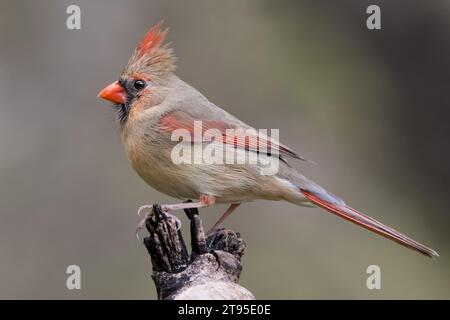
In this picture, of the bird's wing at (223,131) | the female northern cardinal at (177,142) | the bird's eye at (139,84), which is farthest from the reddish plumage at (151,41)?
the bird's wing at (223,131)

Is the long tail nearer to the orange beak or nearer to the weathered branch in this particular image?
the weathered branch

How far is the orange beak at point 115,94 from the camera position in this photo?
476 centimetres

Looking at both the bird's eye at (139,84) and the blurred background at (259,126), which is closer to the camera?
the bird's eye at (139,84)

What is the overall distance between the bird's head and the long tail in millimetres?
982

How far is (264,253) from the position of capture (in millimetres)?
6781

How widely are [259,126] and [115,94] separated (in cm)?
266

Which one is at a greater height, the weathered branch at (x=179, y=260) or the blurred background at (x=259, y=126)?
the blurred background at (x=259, y=126)

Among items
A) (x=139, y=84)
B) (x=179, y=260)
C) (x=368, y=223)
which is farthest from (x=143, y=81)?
(x=368, y=223)

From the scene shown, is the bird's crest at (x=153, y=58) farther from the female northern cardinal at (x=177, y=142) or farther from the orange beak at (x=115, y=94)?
the orange beak at (x=115, y=94)

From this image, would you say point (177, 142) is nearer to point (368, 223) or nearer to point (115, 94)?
point (115, 94)

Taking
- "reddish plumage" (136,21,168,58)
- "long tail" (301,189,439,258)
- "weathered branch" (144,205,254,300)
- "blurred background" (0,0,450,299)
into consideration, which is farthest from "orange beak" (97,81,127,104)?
"blurred background" (0,0,450,299)

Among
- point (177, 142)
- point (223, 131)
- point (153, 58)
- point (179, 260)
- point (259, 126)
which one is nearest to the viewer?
point (179, 260)

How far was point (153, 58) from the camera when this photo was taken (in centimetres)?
477

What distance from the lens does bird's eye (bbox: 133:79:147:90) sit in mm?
4789
